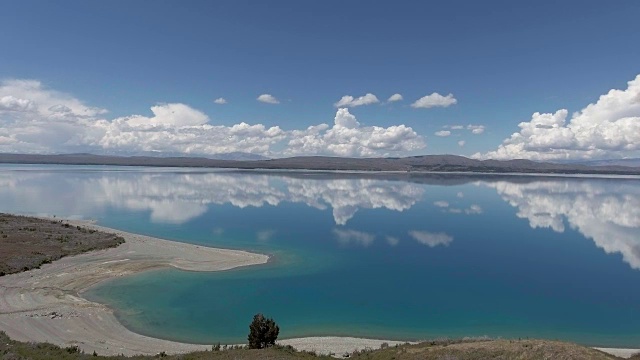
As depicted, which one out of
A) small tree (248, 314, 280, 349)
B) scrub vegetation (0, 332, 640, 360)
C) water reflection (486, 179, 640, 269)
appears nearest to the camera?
scrub vegetation (0, 332, 640, 360)

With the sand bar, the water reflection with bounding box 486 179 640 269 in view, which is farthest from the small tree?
the water reflection with bounding box 486 179 640 269

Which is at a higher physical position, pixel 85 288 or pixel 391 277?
pixel 85 288

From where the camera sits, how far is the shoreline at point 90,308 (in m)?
22.2

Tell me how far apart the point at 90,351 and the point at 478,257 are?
38671 millimetres

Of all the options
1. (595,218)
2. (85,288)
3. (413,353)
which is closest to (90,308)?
(85,288)

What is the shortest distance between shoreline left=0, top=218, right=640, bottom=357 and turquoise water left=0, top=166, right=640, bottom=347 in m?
1.44

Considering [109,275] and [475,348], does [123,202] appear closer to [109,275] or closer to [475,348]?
[109,275]

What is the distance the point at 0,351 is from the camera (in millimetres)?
17734

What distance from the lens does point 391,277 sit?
126 feet

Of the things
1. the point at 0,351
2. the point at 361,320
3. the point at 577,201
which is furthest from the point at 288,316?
the point at 577,201

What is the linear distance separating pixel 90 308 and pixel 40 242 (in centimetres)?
2193

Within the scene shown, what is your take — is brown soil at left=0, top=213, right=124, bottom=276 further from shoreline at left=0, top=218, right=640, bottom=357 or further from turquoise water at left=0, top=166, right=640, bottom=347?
turquoise water at left=0, top=166, right=640, bottom=347

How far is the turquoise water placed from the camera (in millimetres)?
27100

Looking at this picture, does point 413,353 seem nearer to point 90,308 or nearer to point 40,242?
point 90,308
